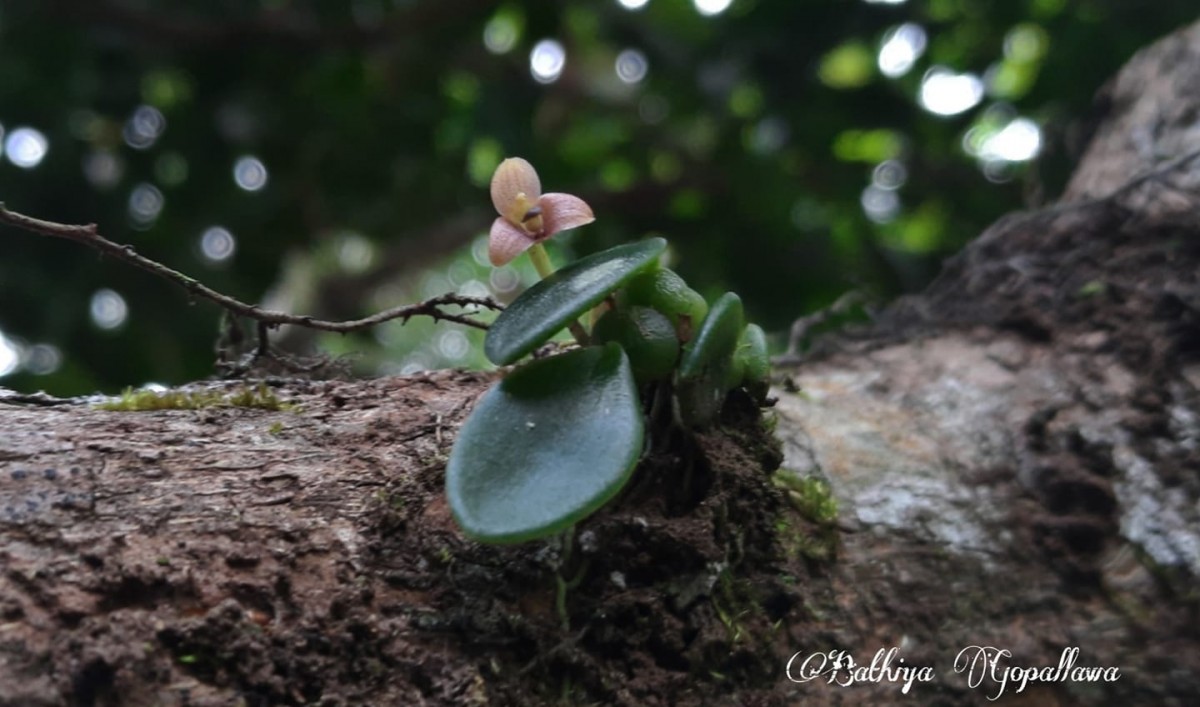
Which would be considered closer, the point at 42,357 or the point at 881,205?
the point at 42,357

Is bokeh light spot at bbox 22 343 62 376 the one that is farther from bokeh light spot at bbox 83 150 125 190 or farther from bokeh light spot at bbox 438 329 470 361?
bokeh light spot at bbox 438 329 470 361

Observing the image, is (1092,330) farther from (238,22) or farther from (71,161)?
(71,161)

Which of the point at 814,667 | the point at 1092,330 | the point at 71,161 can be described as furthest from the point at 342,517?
the point at 71,161

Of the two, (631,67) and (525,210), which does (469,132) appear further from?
(525,210)

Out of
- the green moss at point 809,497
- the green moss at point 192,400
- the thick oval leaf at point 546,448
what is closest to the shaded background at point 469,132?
the green moss at point 809,497

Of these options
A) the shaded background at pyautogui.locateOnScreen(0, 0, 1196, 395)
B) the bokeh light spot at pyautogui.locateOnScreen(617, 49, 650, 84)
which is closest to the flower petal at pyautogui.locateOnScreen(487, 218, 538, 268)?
the shaded background at pyautogui.locateOnScreen(0, 0, 1196, 395)

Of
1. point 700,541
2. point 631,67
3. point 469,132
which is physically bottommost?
point 700,541

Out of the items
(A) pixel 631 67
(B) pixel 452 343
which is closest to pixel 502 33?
(A) pixel 631 67

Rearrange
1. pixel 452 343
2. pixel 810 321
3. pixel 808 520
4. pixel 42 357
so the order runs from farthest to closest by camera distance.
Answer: pixel 452 343 < pixel 42 357 < pixel 810 321 < pixel 808 520
